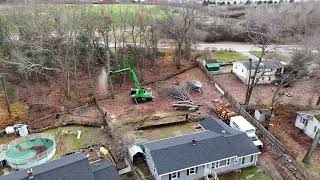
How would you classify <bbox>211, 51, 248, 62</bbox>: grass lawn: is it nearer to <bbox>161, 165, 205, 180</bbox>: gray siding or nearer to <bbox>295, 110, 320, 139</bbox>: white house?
<bbox>295, 110, 320, 139</bbox>: white house

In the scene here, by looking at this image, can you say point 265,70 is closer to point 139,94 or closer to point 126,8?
point 139,94

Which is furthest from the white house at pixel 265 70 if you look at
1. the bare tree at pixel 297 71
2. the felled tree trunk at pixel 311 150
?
the felled tree trunk at pixel 311 150

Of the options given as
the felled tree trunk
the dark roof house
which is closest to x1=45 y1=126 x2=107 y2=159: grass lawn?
the dark roof house

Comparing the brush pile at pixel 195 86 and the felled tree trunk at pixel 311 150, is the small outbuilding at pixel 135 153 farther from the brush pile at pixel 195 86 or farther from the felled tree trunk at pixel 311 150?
the brush pile at pixel 195 86

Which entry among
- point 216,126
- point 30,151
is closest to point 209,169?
point 216,126

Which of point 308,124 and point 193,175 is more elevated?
point 308,124

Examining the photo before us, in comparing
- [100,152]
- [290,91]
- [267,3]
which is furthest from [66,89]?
[267,3]
